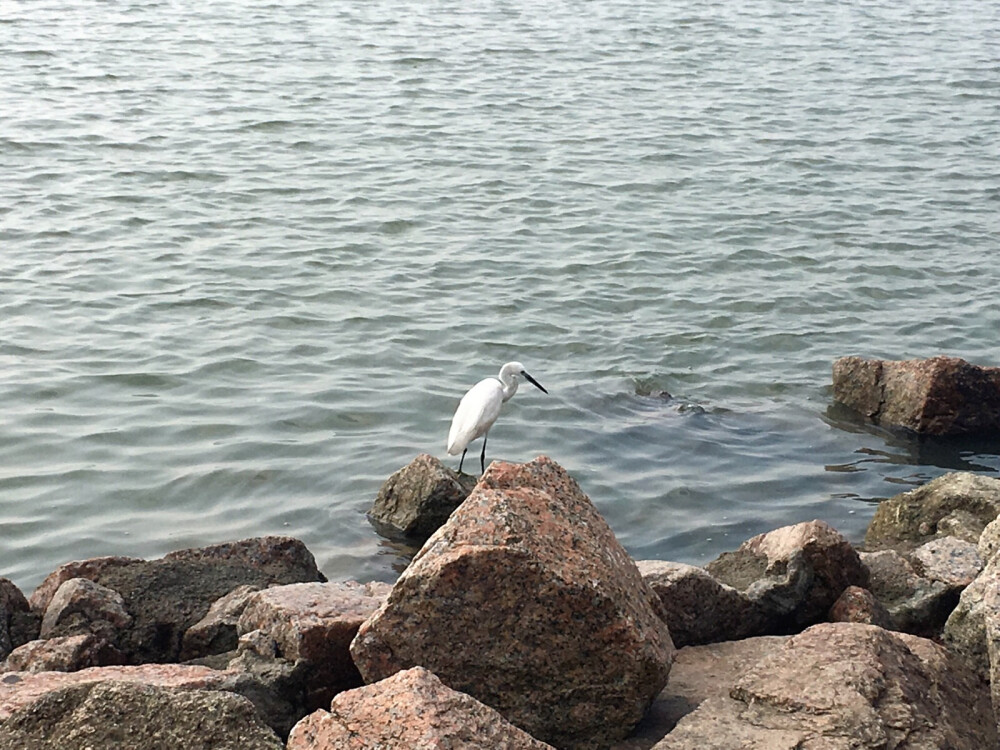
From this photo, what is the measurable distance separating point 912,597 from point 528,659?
2.08m

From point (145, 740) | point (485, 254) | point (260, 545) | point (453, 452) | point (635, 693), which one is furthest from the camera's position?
point (485, 254)

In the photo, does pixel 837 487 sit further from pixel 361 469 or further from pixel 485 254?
pixel 485 254

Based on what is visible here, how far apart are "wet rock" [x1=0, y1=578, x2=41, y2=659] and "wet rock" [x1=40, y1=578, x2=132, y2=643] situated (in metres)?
0.15

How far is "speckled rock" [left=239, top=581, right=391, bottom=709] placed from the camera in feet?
13.5

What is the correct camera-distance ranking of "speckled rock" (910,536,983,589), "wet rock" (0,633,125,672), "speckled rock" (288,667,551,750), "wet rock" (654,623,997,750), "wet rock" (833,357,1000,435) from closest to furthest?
"speckled rock" (288,667,551,750) → "wet rock" (654,623,997,750) → "wet rock" (0,633,125,672) → "speckled rock" (910,536,983,589) → "wet rock" (833,357,1000,435)

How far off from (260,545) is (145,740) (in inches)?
122

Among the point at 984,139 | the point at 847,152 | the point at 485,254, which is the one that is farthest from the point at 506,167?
the point at 984,139

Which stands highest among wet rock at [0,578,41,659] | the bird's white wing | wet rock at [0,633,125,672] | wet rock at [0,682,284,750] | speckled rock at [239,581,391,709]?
wet rock at [0,682,284,750]

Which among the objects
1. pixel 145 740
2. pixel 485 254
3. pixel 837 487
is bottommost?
pixel 837 487

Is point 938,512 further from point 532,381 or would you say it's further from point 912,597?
point 532,381

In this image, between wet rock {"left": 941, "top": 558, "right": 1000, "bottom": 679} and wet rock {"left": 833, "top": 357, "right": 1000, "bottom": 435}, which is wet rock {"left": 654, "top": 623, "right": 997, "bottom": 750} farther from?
wet rock {"left": 833, "top": 357, "right": 1000, "bottom": 435}

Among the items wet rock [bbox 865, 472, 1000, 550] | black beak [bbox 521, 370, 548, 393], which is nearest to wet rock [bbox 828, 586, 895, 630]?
wet rock [bbox 865, 472, 1000, 550]

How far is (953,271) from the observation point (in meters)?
12.0

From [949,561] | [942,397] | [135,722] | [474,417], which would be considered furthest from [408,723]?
[942,397]
